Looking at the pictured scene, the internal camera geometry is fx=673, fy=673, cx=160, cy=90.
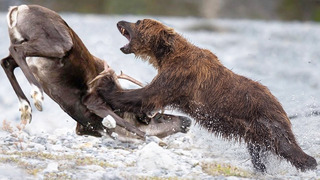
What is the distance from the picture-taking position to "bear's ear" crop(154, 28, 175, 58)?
26.1ft

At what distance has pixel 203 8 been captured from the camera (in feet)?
99.6

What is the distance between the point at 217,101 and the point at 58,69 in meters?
1.84

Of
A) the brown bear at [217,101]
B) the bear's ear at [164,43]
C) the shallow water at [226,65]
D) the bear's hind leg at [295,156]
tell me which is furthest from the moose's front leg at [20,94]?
the bear's hind leg at [295,156]

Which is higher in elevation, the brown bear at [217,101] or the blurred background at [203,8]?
the blurred background at [203,8]

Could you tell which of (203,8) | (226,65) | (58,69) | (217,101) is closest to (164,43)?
(217,101)

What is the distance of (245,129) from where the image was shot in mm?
7609

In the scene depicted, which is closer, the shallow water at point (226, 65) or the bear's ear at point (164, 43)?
the shallow water at point (226, 65)

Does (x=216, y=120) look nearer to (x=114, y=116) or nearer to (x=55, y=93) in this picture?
(x=114, y=116)

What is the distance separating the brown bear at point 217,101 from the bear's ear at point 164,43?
0.06ft

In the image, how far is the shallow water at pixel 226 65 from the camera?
25.6 ft

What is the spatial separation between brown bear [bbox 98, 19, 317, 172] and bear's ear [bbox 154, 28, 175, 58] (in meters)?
0.02

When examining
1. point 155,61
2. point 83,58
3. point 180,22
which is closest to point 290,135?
point 155,61

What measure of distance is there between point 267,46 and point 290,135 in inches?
592

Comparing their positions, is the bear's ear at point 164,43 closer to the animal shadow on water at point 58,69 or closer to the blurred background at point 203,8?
the animal shadow on water at point 58,69
